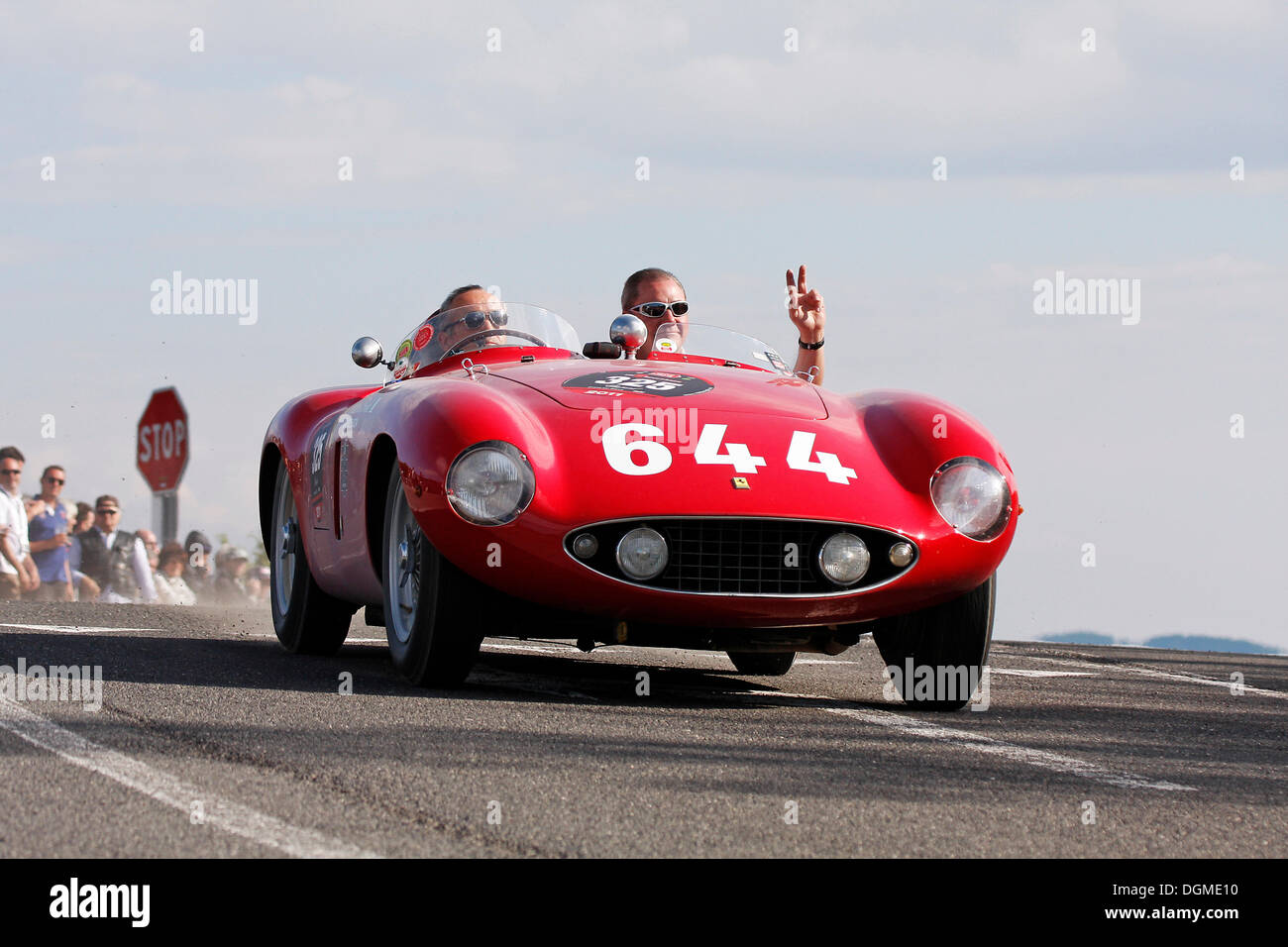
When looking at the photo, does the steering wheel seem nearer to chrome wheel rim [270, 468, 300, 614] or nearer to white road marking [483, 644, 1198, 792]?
chrome wheel rim [270, 468, 300, 614]

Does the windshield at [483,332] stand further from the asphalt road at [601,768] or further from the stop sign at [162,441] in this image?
the stop sign at [162,441]

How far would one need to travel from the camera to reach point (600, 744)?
15.8 ft

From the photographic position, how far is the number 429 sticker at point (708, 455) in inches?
230

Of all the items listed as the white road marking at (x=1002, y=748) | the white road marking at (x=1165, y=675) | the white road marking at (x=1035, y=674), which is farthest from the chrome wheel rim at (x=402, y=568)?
the white road marking at (x=1165, y=675)

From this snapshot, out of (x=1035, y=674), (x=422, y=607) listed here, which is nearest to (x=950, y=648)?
(x=422, y=607)

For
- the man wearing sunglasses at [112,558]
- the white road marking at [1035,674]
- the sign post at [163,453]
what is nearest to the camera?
the white road marking at [1035,674]

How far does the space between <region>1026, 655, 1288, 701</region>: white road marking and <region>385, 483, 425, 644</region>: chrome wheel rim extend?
3.57 meters

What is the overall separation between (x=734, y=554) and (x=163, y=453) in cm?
1122

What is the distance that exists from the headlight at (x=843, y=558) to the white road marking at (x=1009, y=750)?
455 mm

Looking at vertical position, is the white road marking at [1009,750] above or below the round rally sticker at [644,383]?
below

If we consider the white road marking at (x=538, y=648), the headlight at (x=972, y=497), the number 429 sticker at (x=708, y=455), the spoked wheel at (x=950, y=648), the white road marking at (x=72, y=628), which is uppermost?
the number 429 sticker at (x=708, y=455)

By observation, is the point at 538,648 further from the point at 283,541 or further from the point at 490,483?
the point at 490,483

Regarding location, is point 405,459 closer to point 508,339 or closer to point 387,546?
point 387,546

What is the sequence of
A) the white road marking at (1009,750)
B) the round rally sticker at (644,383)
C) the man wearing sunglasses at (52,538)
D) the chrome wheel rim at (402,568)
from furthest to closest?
1. the man wearing sunglasses at (52,538)
2. the round rally sticker at (644,383)
3. the chrome wheel rim at (402,568)
4. the white road marking at (1009,750)
